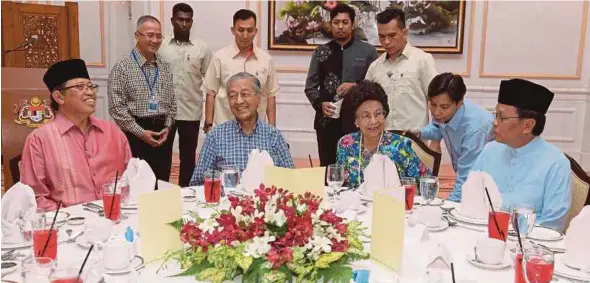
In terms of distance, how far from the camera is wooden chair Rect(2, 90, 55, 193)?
4.45 metres

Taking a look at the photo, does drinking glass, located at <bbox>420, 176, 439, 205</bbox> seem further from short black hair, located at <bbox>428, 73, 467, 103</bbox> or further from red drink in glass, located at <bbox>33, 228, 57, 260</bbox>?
red drink in glass, located at <bbox>33, 228, 57, 260</bbox>

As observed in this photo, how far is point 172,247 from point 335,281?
494 millimetres

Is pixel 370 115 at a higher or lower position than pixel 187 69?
lower

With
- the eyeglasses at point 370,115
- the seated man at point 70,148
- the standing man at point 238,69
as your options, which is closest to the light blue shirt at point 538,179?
the eyeglasses at point 370,115

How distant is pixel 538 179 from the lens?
90.3 inches

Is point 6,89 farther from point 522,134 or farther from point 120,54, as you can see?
point 522,134

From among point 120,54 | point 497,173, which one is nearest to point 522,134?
point 497,173

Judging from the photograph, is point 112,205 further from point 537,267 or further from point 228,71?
point 228,71

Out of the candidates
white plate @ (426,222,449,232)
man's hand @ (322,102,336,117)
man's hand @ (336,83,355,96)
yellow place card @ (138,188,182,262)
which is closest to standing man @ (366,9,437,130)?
man's hand @ (336,83,355,96)

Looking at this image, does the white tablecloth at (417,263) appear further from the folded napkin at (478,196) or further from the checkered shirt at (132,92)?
the checkered shirt at (132,92)

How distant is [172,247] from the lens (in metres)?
1.60

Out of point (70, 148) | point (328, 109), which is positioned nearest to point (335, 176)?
point (70, 148)

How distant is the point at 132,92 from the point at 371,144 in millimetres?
1970

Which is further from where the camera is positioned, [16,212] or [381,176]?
[381,176]
